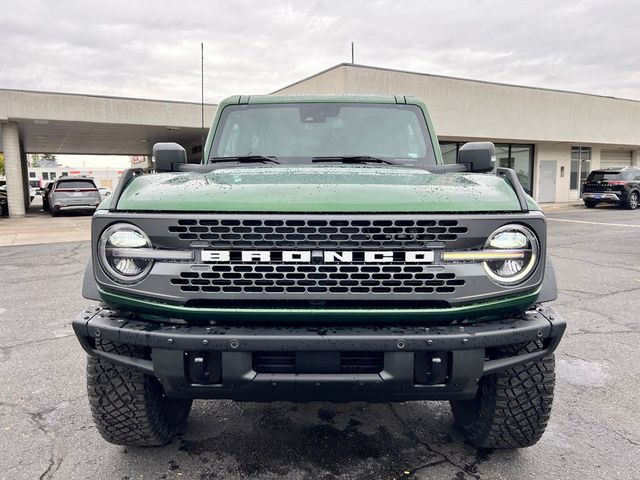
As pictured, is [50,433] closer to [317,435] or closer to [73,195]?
[317,435]

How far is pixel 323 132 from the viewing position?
12.2ft

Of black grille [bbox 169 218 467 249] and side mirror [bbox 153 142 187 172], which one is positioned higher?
side mirror [bbox 153 142 187 172]

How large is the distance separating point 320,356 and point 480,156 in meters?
1.87

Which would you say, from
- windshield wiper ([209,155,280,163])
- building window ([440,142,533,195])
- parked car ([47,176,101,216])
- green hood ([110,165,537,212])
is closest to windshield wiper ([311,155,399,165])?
windshield wiper ([209,155,280,163])

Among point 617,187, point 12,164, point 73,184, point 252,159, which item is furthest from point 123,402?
point 617,187

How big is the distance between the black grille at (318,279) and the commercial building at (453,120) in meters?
15.3

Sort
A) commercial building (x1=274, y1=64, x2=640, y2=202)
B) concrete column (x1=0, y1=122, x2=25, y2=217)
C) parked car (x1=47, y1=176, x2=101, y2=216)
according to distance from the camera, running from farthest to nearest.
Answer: parked car (x1=47, y1=176, x2=101, y2=216) → concrete column (x1=0, y1=122, x2=25, y2=217) → commercial building (x1=274, y1=64, x2=640, y2=202)

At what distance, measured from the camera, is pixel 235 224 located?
83.4 inches

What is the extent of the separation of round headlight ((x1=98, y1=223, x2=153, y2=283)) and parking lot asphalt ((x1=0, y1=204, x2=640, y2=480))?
109cm

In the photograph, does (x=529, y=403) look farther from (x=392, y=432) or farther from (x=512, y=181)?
(x=512, y=181)

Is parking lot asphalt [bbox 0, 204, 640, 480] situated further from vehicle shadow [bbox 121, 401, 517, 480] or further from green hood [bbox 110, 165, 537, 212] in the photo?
green hood [bbox 110, 165, 537, 212]

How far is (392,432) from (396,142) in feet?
6.42

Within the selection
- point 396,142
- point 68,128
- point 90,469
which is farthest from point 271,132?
point 68,128

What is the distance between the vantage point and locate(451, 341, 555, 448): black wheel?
7.98 feet
